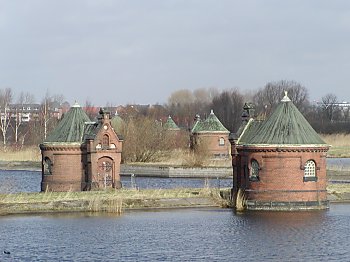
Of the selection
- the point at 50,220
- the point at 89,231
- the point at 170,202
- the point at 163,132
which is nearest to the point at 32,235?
the point at 89,231

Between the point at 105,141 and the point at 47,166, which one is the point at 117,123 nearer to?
the point at 47,166

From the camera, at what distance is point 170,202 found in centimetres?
4478

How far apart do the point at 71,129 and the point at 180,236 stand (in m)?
19.0

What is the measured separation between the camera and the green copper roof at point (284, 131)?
43000mm

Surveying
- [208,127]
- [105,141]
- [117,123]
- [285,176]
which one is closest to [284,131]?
[285,176]

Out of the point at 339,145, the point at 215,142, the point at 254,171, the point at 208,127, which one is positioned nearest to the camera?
the point at 254,171

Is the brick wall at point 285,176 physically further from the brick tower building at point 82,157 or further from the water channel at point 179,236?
the brick tower building at point 82,157

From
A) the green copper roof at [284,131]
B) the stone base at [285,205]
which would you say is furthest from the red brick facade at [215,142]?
the stone base at [285,205]

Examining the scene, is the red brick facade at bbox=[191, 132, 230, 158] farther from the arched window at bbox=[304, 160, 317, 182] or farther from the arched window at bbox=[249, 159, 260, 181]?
the arched window at bbox=[304, 160, 317, 182]

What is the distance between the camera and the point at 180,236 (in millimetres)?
33562

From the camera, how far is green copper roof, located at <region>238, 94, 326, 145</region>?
4300cm

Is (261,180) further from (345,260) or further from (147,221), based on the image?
(345,260)

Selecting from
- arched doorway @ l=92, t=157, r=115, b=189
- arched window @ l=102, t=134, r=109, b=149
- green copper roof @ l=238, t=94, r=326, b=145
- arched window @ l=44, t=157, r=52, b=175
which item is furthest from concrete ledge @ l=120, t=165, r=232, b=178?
green copper roof @ l=238, t=94, r=326, b=145

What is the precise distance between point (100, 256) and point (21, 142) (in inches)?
3149
